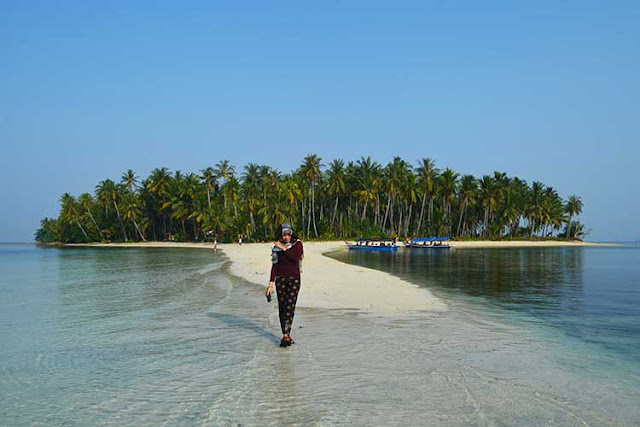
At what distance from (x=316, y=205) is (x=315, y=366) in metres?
90.7

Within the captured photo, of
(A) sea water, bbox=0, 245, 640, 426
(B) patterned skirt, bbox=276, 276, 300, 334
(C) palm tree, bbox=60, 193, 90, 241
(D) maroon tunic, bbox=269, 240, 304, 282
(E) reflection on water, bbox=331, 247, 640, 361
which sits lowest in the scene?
(E) reflection on water, bbox=331, 247, 640, 361

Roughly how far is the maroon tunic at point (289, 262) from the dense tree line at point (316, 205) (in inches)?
2796

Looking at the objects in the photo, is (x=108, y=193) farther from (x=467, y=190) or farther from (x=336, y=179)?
(x=467, y=190)

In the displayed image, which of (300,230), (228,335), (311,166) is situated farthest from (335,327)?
(300,230)

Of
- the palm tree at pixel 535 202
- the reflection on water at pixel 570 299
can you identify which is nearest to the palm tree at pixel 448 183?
the palm tree at pixel 535 202

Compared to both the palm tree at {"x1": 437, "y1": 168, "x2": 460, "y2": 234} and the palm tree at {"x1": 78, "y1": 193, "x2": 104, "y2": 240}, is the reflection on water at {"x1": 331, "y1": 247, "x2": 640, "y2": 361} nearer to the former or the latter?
the palm tree at {"x1": 437, "y1": 168, "x2": 460, "y2": 234}

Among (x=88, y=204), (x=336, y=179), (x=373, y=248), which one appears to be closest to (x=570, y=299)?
(x=373, y=248)

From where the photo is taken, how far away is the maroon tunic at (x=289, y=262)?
8.72 m

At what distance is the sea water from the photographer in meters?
5.66

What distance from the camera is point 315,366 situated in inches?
298

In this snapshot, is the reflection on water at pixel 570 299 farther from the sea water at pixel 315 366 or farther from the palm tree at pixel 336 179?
the palm tree at pixel 336 179

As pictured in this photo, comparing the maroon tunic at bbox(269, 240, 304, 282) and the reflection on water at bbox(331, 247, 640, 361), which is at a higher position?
the maroon tunic at bbox(269, 240, 304, 282)

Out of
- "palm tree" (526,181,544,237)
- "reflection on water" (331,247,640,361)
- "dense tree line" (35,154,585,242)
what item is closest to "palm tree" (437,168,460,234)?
"dense tree line" (35,154,585,242)

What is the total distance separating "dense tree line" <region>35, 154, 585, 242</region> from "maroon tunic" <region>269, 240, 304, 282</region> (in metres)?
71.0
